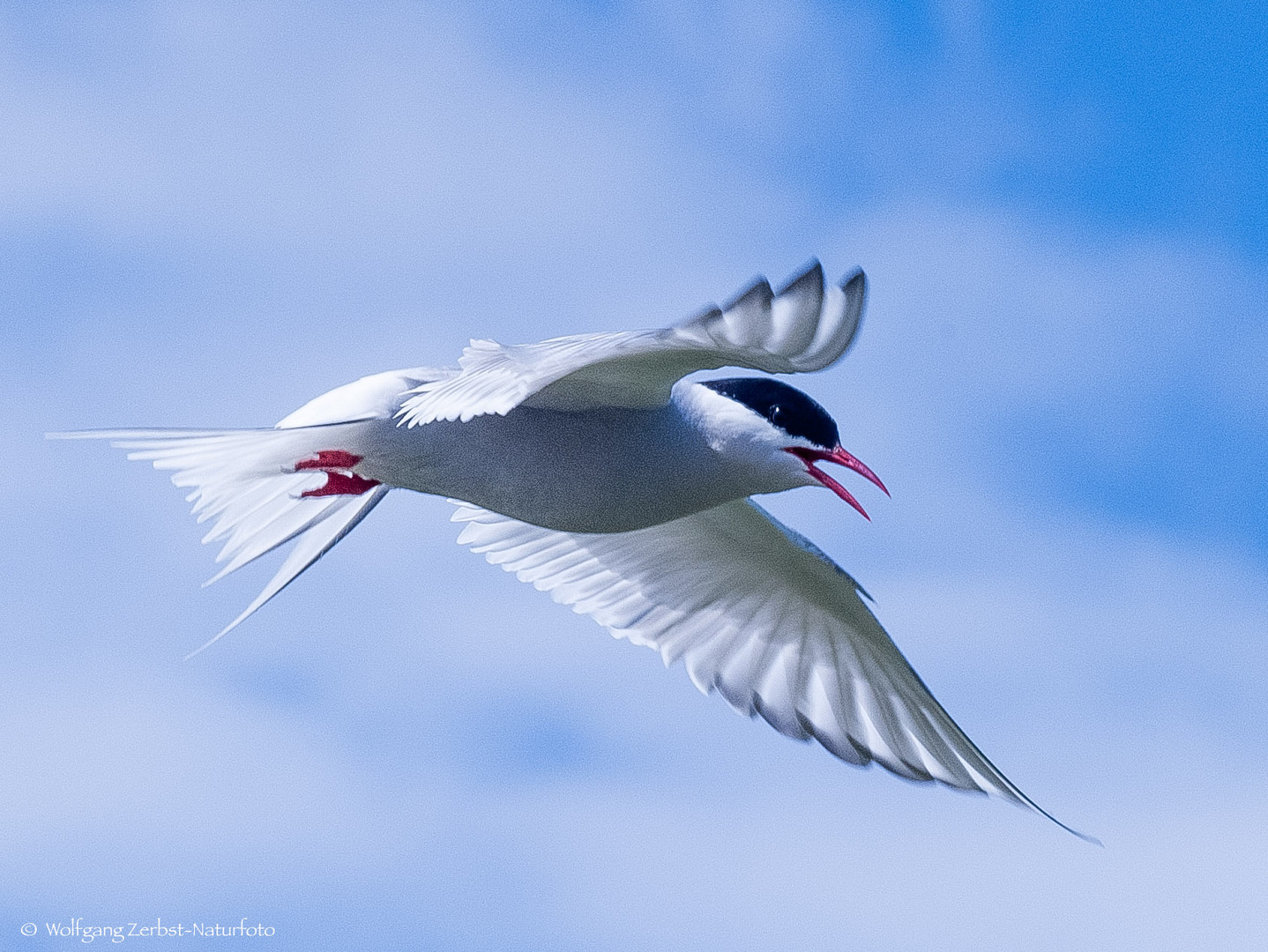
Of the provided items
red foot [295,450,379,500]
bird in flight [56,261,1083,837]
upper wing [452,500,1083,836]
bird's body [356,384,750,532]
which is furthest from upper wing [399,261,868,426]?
upper wing [452,500,1083,836]

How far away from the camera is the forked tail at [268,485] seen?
508cm

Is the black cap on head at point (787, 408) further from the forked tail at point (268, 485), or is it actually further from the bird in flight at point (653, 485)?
the forked tail at point (268, 485)

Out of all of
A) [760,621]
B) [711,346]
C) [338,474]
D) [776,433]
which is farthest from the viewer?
[760,621]

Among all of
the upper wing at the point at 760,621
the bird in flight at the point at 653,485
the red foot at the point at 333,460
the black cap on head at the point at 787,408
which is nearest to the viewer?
the bird in flight at the point at 653,485

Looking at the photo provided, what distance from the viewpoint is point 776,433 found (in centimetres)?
500

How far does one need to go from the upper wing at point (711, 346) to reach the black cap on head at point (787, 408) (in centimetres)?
58

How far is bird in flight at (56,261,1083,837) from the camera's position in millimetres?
4125

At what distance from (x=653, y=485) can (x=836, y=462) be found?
1.94 feet

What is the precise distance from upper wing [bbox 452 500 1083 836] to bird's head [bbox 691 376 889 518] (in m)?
1.08

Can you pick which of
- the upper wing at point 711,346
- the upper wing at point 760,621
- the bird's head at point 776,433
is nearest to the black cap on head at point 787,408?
the bird's head at point 776,433

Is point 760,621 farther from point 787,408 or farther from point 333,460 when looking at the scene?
point 333,460

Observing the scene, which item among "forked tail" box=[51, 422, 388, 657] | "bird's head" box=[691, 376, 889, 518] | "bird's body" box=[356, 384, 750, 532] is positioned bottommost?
"forked tail" box=[51, 422, 388, 657]

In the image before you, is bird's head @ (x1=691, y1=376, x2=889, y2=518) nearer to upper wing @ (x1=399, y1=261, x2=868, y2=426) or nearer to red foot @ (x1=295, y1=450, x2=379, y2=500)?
upper wing @ (x1=399, y1=261, x2=868, y2=426)

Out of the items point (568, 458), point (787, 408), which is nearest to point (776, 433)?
point (787, 408)
